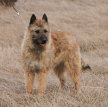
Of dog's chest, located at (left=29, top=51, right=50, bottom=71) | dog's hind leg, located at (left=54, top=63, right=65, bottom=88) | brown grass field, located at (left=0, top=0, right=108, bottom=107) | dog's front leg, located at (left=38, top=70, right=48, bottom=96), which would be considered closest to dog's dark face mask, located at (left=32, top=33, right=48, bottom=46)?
dog's chest, located at (left=29, top=51, right=50, bottom=71)

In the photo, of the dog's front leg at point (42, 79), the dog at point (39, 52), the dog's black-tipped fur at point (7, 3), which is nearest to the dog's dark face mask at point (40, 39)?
the dog at point (39, 52)

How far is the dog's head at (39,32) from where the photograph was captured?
34.4 feet

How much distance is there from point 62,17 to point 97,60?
25.4ft

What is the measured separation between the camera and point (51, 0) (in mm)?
27250

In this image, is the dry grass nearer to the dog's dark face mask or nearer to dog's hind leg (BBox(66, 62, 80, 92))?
dog's hind leg (BBox(66, 62, 80, 92))

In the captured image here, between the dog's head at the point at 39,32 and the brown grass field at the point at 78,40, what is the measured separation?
1189mm

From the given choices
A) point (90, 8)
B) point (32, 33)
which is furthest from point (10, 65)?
point (90, 8)

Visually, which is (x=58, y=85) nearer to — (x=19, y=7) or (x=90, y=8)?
(x=19, y=7)

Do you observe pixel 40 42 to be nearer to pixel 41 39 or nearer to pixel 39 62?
pixel 41 39

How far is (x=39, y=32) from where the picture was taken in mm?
10531

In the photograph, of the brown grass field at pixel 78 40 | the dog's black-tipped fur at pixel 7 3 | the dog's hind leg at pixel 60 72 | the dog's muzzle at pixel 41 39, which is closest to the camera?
the brown grass field at pixel 78 40

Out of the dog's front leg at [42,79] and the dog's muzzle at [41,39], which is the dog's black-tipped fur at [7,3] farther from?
the dog's front leg at [42,79]

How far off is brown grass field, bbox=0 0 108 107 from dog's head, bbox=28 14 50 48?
46.8 inches

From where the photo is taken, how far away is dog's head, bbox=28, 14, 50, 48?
10.5 m
